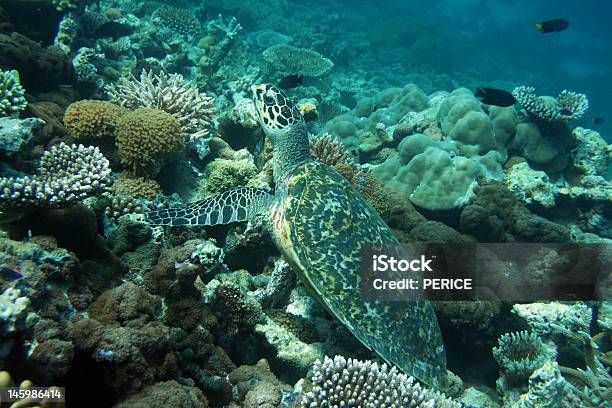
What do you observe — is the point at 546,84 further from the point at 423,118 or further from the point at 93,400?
the point at 93,400

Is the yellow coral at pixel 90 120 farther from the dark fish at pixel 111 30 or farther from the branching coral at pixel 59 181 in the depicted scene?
the dark fish at pixel 111 30

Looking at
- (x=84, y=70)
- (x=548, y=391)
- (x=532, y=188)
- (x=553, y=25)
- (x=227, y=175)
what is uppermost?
(x=553, y=25)

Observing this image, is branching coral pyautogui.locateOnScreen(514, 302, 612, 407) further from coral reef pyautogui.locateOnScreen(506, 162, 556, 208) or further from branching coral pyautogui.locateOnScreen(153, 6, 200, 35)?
branching coral pyautogui.locateOnScreen(153, 6, 200, 35)

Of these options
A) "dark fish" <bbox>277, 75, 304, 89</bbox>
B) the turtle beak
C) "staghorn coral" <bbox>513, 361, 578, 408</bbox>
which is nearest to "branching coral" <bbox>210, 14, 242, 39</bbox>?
"dark fish" <bbox>277, 75, 304, 89</bbox>

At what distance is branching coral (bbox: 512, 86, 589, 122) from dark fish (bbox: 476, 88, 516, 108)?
1.48 meters

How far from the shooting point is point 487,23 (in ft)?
132

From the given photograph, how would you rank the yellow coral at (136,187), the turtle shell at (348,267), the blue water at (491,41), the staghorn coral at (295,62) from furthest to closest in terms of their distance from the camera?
the blue water at (491,41) < the staghorn coral at (295,62) < the yellow coral at (136,187) < the turtle shell at (348,267)

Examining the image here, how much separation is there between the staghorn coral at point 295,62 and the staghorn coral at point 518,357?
9.96 m

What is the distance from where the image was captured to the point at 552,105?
24.0ft

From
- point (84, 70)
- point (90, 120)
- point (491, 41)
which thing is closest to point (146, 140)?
point (90, 120)

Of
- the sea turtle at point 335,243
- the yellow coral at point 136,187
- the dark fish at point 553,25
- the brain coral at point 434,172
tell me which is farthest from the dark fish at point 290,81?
the dark fish at point 553,25

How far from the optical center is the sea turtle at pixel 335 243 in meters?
3.02

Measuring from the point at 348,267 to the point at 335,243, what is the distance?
281 millimetres

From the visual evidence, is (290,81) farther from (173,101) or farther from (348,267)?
(348,267)
